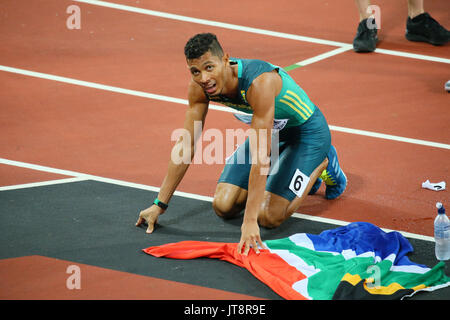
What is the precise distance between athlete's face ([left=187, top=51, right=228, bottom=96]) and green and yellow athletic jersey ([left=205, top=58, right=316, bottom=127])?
7.4 inches

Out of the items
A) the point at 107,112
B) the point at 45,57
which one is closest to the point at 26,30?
the point at 45,57

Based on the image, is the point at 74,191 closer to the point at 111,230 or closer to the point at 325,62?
the point at 111,230

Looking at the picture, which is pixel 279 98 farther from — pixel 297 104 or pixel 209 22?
pixel 209 22

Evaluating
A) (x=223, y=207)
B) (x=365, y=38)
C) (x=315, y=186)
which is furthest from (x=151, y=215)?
(x=365, y=38)

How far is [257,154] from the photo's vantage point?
201 inches

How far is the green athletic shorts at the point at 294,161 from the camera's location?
5.82 meters

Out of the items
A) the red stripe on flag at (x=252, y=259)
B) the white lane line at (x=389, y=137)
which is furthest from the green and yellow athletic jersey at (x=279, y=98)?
the white lane line at (x=389, y=137)

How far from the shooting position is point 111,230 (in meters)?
5.50

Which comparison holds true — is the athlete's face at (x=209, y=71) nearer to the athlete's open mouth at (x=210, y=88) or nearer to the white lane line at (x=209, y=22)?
the athlete's open mouth at (x=210, y=88)

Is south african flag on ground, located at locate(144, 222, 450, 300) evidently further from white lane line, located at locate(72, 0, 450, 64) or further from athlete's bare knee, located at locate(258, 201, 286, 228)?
white lane line, located at locate(72, 0, 450, 64)

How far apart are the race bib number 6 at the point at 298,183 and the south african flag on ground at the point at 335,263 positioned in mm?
512

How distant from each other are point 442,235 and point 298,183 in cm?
122

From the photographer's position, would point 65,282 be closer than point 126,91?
Yes
